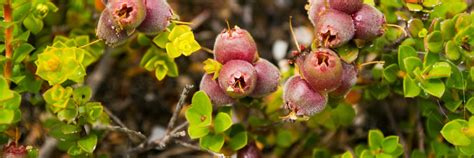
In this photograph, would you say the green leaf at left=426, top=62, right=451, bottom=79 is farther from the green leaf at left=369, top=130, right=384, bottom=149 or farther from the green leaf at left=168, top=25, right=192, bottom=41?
the green leaf at left=168, top=25, right=192, bottom=41

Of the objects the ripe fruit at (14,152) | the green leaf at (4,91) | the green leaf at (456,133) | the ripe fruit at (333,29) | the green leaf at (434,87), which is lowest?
the ripe fruit at (14,152)

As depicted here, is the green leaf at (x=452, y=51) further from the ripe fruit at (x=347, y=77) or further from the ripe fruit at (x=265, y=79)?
the ripe fruit at (x=265, y=79)

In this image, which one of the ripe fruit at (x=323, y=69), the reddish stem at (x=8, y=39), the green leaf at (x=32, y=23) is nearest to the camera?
the ripe fruit at (x=323, y=69)

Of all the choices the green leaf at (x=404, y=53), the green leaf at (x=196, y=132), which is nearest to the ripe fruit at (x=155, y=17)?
the green leaf at (x=196, y=132)

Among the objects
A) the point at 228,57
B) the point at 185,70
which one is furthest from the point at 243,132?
the point at 185,70

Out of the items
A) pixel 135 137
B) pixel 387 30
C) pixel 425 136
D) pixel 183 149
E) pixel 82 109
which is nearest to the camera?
pixel 82 109

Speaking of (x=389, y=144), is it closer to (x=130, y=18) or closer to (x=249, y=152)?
(x=249, y=152)

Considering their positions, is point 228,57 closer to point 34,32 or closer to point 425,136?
point 34,32
